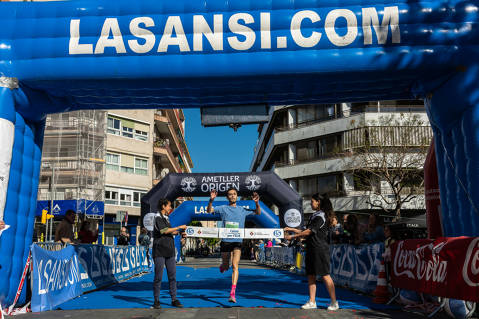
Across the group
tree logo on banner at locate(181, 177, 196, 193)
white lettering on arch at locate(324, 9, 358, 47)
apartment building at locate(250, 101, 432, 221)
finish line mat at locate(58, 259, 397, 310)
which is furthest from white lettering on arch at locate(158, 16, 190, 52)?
apartment building at locate(250, 101, 432, 221)

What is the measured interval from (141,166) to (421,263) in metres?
35.7

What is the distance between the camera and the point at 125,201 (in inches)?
1489

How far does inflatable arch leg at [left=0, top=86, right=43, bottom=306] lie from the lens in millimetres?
7008

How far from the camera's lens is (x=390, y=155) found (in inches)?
1168

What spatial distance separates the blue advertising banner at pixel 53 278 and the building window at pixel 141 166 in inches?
1245

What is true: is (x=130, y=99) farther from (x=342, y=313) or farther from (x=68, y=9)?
(x=342, y=313)

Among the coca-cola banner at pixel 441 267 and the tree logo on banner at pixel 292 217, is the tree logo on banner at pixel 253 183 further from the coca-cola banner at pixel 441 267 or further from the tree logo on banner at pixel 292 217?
the coca-cola banner at pixel 441 267

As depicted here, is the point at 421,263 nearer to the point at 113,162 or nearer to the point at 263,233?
the point at 263,233

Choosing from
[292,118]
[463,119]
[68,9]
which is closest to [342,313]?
[463,119]

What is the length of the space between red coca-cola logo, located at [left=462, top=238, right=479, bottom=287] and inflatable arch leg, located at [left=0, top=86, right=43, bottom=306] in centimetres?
648

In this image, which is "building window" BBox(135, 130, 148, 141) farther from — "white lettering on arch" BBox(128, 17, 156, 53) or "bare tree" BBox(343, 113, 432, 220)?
"white lettering on arch" BBox(128, 17, 156, 53)

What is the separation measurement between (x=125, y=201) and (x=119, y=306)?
3160 cm

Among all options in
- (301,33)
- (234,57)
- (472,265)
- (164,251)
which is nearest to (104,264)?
(164,251)

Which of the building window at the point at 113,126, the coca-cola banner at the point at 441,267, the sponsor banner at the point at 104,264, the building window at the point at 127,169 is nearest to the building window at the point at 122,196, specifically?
the building window at the point at 127,169
